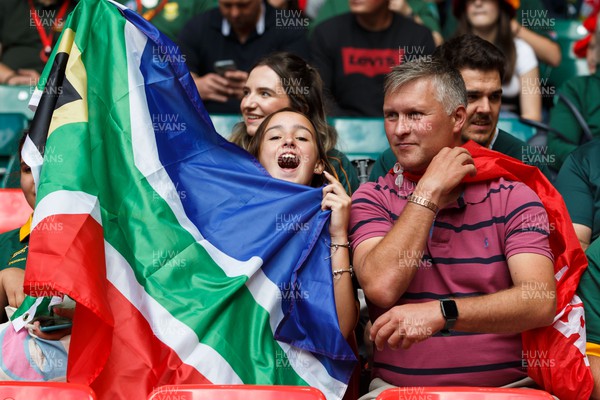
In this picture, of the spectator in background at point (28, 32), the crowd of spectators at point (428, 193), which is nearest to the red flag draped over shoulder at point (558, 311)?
the crowd of spectators at point (428, 193)

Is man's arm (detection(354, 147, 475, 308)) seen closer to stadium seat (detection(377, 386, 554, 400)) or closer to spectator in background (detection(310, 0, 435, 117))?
stadium seat (detection(377, 386, 554, 400))

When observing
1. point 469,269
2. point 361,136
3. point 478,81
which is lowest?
point 361,136

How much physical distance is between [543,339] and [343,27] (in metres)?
2.94

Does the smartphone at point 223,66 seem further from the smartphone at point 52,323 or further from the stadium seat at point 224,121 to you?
the smartphone at point 52,323

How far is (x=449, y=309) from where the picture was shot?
2473 mm

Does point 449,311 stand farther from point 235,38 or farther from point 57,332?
point 235,38

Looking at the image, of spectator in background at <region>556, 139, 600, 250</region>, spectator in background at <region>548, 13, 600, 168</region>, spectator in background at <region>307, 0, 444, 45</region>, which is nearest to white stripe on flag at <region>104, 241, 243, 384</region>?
spectator in background at <region>556, 139, 600, 250</region>

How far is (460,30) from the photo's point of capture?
5.16m

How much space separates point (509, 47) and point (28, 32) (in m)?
2.95

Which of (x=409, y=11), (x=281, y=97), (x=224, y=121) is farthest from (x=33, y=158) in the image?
(x=409, y=11)

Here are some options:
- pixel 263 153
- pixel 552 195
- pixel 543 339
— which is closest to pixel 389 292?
pixel 543 339

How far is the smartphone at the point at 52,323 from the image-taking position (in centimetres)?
280

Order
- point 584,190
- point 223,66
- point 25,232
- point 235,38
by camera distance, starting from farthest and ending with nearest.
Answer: point 235,38 < point 223,66 < point 584,190 < point 25,232

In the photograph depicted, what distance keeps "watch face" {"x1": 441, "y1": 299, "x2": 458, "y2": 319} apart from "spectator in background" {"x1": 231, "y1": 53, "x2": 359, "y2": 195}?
1.25m
